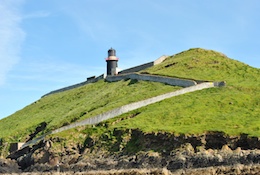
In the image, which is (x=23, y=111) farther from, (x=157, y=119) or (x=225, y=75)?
(x=157, y=119)

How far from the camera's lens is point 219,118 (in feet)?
151

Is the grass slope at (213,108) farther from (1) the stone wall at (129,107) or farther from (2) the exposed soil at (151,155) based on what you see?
(1) the stone wall at (129,107)

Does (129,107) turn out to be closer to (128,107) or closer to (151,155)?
(128,107)

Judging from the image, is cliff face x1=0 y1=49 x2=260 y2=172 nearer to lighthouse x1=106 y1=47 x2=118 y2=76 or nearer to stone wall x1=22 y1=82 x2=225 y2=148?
stone wall x1=22 y1=82 x2=225 y2=148

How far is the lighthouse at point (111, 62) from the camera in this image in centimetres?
9206

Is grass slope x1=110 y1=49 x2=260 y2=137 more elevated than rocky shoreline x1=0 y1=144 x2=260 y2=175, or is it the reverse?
grass slope x1=110 y1=49 x2=260 y2=137

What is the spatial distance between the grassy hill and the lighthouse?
12.0 ft

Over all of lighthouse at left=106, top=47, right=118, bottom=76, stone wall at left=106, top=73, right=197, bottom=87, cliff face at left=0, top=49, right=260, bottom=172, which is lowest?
cliff face at left=0, top=49, right=260, bottom=172

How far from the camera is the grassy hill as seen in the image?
46.0m

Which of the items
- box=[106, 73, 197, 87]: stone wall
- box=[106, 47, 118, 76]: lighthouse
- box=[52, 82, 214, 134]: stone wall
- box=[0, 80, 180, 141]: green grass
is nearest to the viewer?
box=[52, 82, 214, 134]: stone wall

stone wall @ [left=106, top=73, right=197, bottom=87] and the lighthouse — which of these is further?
the lighthouse

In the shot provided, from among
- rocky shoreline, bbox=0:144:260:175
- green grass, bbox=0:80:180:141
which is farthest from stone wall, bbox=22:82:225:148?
rocky shoreline, bbox=0:144:260:175

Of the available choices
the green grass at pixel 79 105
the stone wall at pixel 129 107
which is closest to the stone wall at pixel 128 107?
the stone wall at pixel 129 107

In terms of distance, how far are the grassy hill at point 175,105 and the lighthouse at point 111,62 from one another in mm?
3642
